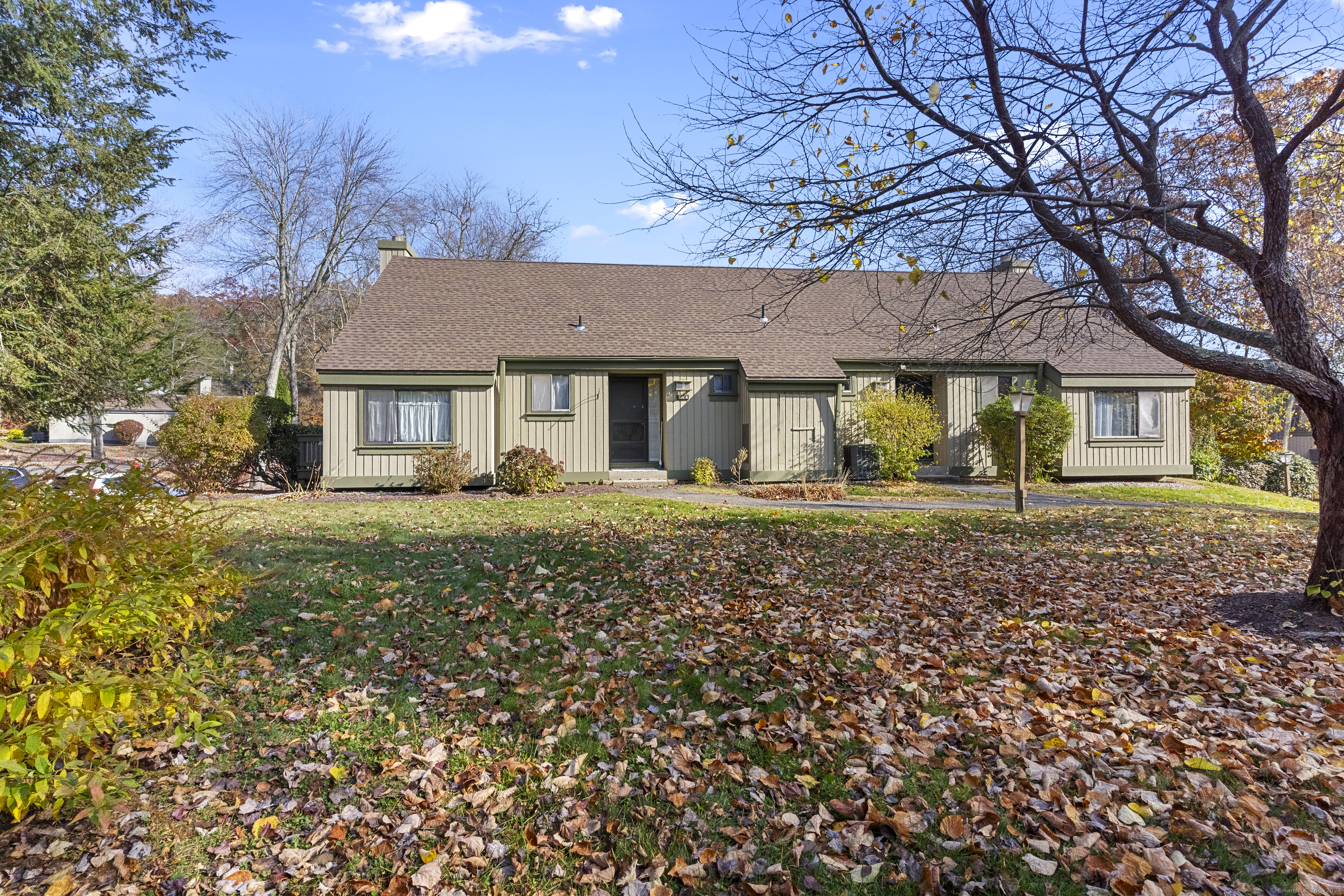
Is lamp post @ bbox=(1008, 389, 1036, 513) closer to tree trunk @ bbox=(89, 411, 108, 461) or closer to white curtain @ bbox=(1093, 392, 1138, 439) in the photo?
white curtain @ bbox=(1093, 392, 1138, 439)

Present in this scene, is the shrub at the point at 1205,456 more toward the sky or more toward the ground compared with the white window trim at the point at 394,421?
more toward the ground

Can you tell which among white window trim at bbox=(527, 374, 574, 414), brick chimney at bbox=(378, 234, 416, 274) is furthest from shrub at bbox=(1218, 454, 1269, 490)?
brick chimney at bbox=(378, 234, 416, 274)

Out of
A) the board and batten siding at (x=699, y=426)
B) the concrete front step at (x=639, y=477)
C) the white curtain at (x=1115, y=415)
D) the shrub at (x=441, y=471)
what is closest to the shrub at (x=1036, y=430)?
the white curtain at (x=1115, y=415)

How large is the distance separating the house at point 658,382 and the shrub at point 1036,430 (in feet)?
2.94

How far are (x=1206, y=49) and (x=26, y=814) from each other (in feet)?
31.5

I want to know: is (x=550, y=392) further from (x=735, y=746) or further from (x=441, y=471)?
(x=735, y=746)

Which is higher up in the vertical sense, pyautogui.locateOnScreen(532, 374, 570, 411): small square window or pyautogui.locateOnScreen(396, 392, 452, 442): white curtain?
pyautogui.locateOnScreen(532, 374, 570, 411): small square window

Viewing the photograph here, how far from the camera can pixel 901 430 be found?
16.1 metres

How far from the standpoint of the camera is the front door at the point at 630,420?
717 inches

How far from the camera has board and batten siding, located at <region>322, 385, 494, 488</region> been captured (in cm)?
1535

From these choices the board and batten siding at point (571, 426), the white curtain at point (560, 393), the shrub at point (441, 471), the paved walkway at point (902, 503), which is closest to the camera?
the paved walkway at point (902, 503)

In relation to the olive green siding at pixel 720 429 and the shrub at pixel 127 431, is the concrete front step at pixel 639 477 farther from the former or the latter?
the shrub at pixel 127 431

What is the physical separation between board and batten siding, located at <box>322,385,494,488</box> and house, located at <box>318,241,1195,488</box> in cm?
3

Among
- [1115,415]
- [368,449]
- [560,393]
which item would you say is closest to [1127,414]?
[1115,415]
